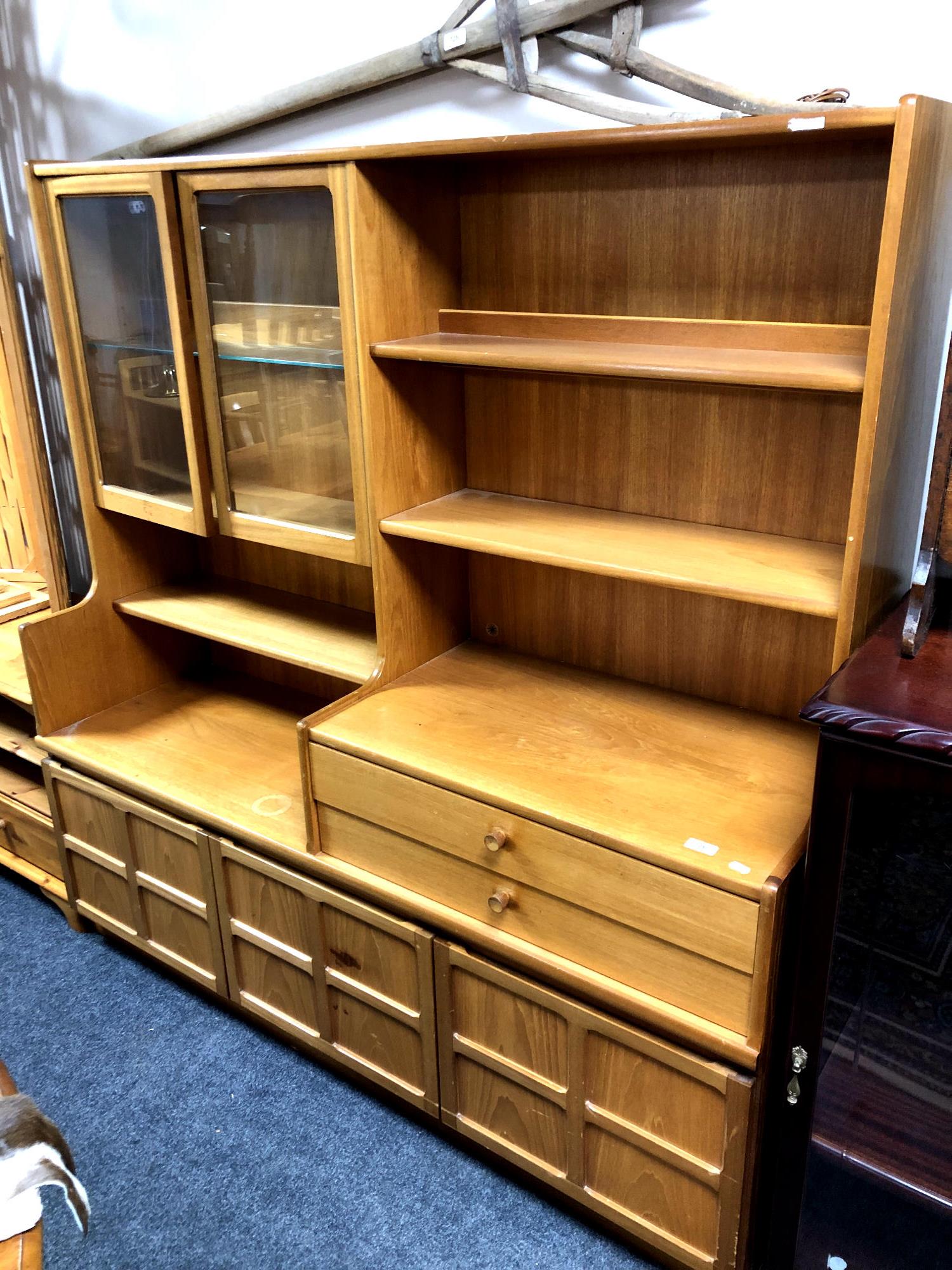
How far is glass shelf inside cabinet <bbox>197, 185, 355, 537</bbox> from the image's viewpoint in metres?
1.64

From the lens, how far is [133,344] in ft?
6.45

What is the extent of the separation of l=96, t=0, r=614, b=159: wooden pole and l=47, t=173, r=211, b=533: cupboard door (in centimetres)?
31

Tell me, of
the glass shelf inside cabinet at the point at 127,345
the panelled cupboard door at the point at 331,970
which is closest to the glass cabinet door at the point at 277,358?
the glass shelf inside cabinet at the point at 127,345

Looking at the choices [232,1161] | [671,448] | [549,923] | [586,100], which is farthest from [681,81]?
[232,1161]

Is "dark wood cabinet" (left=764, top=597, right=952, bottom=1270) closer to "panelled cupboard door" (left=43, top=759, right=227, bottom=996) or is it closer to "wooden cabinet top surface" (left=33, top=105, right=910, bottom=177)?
"wooden cabinet top surface" (left=33, top=105, right=910, bottom=177)

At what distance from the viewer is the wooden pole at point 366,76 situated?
59.6 inches

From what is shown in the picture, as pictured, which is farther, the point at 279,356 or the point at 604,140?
the point at 279,356

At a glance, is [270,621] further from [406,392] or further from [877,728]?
[877,728]

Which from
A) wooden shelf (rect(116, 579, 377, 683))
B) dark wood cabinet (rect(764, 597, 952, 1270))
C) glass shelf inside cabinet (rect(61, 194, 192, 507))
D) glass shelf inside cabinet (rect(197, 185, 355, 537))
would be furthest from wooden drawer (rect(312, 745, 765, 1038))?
glass shelf inside cabinet (rect(61, 194, 192, 507))

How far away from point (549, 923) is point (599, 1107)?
0.30 m

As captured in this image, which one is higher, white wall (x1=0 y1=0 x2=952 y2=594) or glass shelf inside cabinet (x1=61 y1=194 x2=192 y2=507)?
white wall (x1=0 y1=0 x2=952 y2=594)

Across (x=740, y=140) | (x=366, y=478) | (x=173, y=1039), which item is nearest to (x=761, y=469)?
(x=740, y=140)

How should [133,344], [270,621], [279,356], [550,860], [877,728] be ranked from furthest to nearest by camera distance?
1. [270,621]
2. [133,344]
3. [279,356]
4. [550,860]
5. [877,728]

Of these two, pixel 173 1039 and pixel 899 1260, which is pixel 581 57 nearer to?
pixel 899 1260
